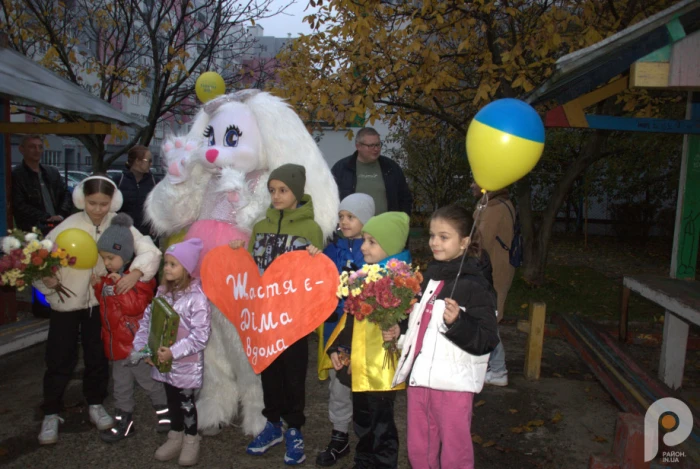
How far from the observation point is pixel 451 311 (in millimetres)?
2523

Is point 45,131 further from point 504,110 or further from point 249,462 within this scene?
point 504,110

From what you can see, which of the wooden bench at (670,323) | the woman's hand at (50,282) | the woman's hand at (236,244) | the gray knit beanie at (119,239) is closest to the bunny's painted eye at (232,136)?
A: the woman's hand at (236,244)

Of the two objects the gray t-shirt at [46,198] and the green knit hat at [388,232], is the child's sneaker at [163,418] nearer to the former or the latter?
the green knit hat at [388,232]

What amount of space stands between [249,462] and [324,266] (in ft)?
4.21

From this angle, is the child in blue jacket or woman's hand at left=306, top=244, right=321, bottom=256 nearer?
woman's hand at left=306, top=244, right=321, bottom=256

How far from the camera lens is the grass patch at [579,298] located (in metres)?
7.53

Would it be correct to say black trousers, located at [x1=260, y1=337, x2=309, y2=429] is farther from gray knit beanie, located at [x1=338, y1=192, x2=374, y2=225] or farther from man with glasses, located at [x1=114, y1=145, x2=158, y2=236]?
man with glasses, located at [x1=114, y1=145, x2=158, y2=236]

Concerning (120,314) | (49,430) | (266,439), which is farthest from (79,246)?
(266,439)

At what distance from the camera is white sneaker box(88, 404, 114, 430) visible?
378 cm

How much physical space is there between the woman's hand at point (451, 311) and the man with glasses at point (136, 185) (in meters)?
3.52

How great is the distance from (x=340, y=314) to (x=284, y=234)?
24.6 inches

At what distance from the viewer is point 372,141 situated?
495 centimetres

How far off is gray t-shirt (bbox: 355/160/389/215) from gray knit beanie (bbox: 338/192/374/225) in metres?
1.43

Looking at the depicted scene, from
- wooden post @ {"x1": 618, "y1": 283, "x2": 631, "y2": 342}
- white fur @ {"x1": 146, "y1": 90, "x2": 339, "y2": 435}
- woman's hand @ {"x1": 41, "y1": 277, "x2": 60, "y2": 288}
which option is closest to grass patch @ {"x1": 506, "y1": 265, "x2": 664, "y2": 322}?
wooden post @ {"x1": 618, "y1": 283, "x2": 631, "y2": 342}
